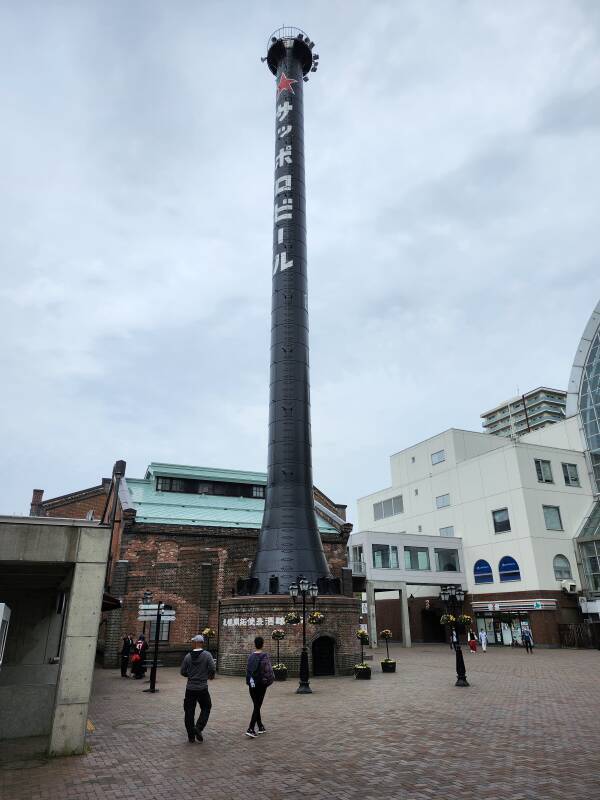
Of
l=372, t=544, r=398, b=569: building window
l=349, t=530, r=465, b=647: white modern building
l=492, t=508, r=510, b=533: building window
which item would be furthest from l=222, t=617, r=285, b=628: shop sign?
l=492, t=508, r=510, b=533: building window

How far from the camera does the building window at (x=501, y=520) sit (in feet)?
149

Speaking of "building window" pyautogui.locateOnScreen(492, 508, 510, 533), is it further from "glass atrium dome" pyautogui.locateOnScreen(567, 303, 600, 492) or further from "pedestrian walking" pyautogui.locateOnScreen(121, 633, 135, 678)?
"pedestrian walking" pyautogui.locateOnScreen(121, 633, 135, 678)

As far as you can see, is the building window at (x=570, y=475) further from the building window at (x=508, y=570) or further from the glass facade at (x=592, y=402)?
the building window at (x=508, y=570)

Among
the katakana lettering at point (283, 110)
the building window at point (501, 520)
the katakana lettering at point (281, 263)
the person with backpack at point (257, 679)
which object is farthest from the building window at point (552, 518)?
the person with backpack at point (257, 679)

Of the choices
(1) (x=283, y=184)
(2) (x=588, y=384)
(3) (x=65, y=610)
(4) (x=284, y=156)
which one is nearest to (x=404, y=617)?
(2) (x=588, y=384)

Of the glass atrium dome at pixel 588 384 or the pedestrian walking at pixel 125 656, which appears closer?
the pedestrian walking at pixel 125 656

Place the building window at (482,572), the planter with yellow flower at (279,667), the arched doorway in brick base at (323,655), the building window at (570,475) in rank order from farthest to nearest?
the building window at (570,475), the building window at (482,572), the arched doorway in brick base at (323,655), the planter with yellow flower at (279,667)

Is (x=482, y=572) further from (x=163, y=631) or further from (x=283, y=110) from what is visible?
(x=283, y=110)

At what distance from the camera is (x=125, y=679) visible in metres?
22.9

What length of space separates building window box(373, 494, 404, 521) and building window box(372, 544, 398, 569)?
40.8 feet

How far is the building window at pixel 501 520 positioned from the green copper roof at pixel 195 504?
1646 cm

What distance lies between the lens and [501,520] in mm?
45875

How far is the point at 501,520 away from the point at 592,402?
15104 mm

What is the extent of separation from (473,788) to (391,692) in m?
10.3
